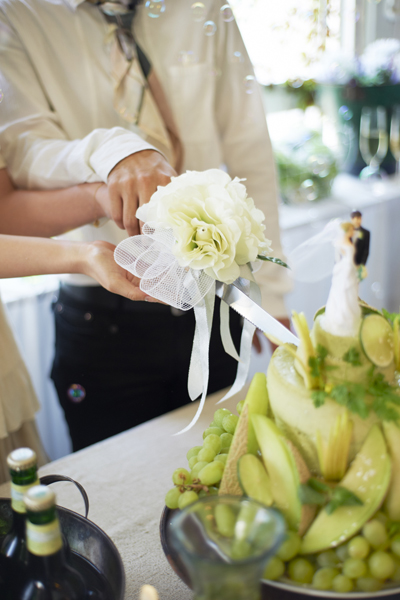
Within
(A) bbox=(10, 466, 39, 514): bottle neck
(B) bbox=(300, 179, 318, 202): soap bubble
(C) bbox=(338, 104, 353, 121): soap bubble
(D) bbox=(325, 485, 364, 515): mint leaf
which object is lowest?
(B) bbox=(300, 179, 318, 202): soap bubble

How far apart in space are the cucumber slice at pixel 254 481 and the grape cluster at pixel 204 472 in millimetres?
50

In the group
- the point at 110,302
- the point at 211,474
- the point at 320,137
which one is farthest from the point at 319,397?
the point at 320,137

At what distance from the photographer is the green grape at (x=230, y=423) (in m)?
0.54

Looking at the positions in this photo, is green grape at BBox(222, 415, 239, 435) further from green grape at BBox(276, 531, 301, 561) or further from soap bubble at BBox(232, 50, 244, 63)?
soap bubble at BBox(232, 50, 244, 63)

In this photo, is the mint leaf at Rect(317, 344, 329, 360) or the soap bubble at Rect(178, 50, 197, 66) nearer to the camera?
the mint leaf at Rect(317, 344, 329, 360)

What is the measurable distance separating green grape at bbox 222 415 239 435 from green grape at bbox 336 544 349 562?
16 cm

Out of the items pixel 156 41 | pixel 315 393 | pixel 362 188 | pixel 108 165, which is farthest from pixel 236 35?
pixel 362 188

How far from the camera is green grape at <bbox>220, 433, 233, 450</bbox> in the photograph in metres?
0.53

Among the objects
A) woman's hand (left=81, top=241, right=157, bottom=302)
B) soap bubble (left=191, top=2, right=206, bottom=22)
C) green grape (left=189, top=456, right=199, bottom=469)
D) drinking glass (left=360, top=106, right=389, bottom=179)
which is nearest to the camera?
green grape (left=189, top=456, right=199, bottom=469)

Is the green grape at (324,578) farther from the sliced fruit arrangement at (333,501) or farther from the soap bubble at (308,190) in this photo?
the soap bubble at (308,190)

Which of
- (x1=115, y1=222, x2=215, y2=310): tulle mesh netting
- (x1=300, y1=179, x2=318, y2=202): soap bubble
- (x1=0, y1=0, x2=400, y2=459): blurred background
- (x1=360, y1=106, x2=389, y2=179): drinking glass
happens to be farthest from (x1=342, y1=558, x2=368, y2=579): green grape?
(x1=360, y1=106, x2=389, y2=179): drinking glass

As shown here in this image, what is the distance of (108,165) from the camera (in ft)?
2.56

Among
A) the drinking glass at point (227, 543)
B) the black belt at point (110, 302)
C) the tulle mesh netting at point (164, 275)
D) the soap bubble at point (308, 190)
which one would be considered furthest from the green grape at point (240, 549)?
the soap bubble at point (308, 190)

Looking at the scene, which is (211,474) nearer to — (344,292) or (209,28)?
(344,292)
